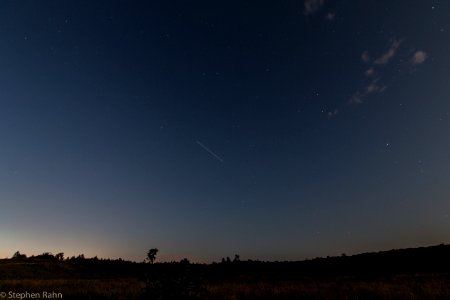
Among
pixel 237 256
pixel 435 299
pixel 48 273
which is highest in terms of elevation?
pixel 237 256

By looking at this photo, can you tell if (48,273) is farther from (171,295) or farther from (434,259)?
(434,259)

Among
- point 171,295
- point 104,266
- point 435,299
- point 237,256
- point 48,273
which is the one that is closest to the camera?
point 171,295

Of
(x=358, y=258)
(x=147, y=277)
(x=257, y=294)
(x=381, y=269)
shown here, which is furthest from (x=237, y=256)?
(x=147, y=277)

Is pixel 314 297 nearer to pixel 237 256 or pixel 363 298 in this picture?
pixel 363 298

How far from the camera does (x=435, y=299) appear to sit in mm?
17922

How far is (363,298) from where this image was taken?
20.0 meters

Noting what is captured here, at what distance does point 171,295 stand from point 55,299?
578 inches

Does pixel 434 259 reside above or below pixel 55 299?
above

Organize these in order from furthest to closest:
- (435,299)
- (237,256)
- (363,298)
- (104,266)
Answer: (237,256), (104,266), (363,298), (435,299)

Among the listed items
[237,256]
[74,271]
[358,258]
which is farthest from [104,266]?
[358,258]

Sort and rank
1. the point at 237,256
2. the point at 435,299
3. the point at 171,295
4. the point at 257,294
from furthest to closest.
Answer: the point at 237,256
the point at 257,294
the point at 435,299
the point at 171,295

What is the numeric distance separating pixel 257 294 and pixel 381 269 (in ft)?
136

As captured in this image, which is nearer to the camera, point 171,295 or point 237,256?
point 171,295

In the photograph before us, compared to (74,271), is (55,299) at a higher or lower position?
lower
